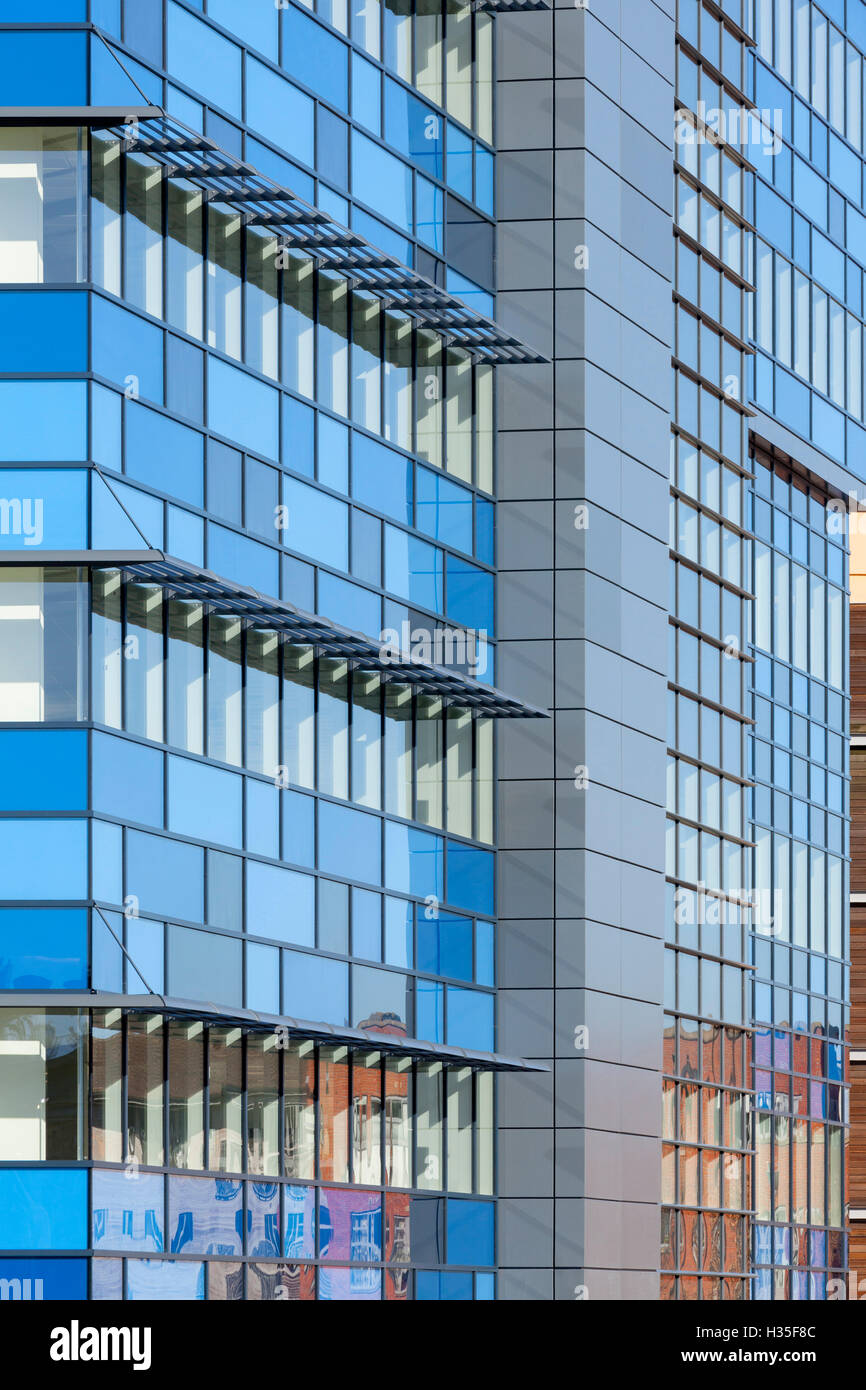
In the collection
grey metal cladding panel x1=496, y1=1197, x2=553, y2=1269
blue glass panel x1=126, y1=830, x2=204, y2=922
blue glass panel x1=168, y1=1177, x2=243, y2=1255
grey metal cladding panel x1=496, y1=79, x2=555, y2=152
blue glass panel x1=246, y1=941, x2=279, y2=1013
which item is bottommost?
grey metal cladding panel x1=496, y1=1197, x2=553, y2=1269

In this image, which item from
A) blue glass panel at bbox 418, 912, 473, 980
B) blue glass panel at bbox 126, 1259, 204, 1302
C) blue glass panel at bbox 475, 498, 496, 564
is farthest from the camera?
blue glass panel at bbox 475, 498, 496, 564

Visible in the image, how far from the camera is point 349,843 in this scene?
102 feet

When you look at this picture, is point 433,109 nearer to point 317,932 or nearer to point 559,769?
point 559,769

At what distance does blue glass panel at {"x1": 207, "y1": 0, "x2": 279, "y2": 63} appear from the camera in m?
29.1

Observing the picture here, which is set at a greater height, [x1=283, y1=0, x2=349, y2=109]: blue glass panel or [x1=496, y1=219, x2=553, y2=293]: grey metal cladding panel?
[x1=283, y1=0, x2=349, y2=109]: blue glass panel

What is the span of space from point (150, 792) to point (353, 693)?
5.29 m

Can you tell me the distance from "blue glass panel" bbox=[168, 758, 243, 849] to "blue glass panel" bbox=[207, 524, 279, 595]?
2.21m

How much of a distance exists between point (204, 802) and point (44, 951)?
3247 millimetres

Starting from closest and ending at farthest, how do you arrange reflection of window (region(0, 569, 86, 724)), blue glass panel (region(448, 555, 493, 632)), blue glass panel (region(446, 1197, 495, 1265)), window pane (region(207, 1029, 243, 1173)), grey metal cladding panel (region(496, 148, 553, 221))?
reflection of window (region(0, 569, 86, 724)) → window pane (region(207, 1029, 243, 1173)) → blue glass panel (region(446, 1197, 495, 1265)) → blue glass panel (region(448, 555, 493, 632)) → grey metal cladding panel (region(496, 148, 553, 221))

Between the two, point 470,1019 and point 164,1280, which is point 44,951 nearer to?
point 164,1280

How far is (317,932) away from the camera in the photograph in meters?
30.1

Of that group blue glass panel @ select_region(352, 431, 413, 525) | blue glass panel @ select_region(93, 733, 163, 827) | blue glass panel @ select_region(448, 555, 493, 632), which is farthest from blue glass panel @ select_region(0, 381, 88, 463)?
blue glass panel @ select_region(448, 555, 493, 632)

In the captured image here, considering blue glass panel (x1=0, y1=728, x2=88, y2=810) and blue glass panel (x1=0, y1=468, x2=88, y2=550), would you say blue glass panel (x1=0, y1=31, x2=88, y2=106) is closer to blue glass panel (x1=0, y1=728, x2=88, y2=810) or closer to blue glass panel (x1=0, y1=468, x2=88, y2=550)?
blue glass panel (x1=0, y1=468, x2=88, y2=550)
